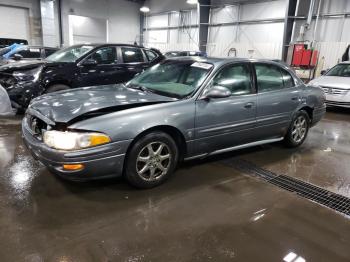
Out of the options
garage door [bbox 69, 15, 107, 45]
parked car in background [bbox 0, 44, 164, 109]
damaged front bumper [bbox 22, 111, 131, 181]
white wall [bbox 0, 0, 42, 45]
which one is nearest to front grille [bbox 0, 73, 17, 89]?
parked car in background [bbox 0, 44, 164, 109]

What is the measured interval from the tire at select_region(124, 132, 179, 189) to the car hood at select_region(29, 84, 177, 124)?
0.39 metres

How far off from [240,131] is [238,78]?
67 cm

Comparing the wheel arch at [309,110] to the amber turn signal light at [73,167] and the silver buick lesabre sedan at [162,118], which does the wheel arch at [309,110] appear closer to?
the silver buick lesabre sedan at [162,118]

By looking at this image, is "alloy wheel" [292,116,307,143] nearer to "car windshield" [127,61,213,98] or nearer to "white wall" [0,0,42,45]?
"car windshield" [127,61,213,98]

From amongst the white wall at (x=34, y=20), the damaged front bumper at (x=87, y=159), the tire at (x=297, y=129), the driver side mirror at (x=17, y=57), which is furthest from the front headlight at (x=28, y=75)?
the white wall at (x=34, y=20)

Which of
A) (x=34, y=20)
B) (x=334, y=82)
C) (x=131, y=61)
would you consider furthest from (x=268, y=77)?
(x=34, y=20)

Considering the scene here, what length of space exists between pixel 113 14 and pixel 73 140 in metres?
21.3

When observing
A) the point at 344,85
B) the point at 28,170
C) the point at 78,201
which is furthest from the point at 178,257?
the point at 344,85

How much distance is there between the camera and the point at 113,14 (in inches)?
859

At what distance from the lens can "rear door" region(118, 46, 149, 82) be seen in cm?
662

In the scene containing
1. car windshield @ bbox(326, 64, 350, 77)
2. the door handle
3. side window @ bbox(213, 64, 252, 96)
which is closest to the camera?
side window @ bbox(213, 64, 252, 96)

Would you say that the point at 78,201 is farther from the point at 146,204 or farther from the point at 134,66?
the point at 134,66

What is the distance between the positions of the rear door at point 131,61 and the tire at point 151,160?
381cm

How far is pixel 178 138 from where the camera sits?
3254 millimetres
